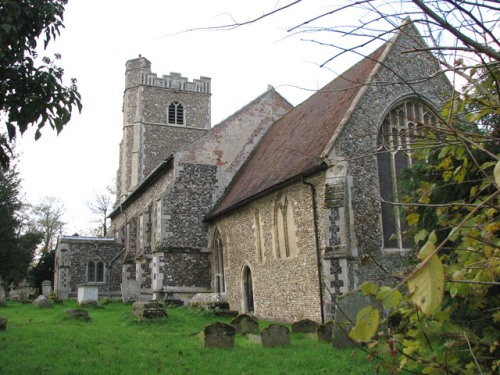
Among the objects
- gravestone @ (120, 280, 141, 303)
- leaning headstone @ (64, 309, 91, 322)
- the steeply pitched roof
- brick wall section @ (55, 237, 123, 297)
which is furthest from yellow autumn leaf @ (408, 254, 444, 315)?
brick wall section @ (55, 237, 123, 297)

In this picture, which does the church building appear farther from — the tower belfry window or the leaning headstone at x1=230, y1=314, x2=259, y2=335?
the tower belfry window

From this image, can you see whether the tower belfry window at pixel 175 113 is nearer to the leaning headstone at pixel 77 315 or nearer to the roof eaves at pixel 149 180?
the roof eaves at pixel 149 180

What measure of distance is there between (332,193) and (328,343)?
4014 mm

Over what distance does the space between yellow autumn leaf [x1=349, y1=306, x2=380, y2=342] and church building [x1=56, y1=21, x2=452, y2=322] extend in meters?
5.52

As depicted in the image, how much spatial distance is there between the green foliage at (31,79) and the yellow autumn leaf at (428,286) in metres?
4.32

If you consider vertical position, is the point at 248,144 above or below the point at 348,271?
above

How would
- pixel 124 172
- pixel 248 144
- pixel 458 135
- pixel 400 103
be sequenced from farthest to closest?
1. pixel 124 172
2. pixel 248 144
3. pixel 400 103
4. pixel 458 135

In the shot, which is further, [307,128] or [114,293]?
[114,293]

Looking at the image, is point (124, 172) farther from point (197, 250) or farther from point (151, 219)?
point (197, 250)

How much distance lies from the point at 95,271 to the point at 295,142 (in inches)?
746

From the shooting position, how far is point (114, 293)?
29.7 meters

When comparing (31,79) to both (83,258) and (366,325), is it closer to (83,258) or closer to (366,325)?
(366,325)

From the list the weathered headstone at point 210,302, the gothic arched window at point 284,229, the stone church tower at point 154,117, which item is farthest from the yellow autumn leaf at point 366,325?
the stone church tower at point 154,117

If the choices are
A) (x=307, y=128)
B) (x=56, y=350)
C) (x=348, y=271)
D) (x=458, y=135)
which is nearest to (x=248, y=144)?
(x=307, y=128)
